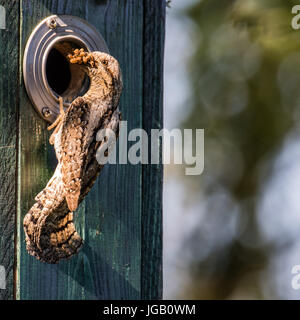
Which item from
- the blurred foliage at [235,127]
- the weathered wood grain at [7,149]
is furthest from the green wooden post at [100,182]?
the blurred foliage at [235,127]

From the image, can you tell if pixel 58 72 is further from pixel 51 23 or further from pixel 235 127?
pixel 235 127

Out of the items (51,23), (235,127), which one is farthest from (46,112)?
(235,127)

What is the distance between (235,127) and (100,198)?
13.6ft

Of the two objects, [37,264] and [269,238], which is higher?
[269,238]

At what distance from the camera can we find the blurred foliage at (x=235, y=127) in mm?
6629

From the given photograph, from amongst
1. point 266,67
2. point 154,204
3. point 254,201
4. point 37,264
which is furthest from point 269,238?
point 37,264

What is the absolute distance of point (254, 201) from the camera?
734 centimetres

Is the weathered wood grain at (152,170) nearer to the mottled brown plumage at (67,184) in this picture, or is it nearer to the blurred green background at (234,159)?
the mottled brown plumage at (67,184)

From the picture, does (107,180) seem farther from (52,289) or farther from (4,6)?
(4,6)

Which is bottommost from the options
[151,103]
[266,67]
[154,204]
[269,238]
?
[154,204]

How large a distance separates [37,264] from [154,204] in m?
0.64

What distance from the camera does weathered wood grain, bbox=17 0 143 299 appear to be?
9.66 ft

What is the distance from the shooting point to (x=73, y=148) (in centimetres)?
279
